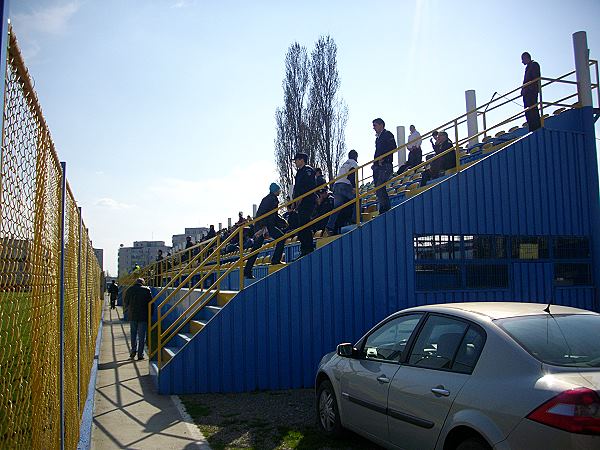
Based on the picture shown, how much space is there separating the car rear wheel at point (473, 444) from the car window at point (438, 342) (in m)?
0.60

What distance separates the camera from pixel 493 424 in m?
3.76

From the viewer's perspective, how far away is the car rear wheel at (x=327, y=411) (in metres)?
6.12

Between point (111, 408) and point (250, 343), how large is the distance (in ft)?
7.31

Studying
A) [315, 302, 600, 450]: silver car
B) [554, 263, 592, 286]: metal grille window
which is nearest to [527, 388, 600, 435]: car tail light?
[315, 302, 600, 450]: silver car

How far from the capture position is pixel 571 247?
11758 mm

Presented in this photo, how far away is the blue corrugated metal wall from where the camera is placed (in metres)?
8.95

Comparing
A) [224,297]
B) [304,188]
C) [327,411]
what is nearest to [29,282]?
[327,411]

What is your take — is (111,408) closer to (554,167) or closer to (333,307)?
(333,307)

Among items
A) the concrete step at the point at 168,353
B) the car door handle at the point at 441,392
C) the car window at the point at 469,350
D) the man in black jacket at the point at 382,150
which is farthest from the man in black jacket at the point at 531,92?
the car door handle at the point at 441,392

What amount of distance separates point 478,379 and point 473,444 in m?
0.44

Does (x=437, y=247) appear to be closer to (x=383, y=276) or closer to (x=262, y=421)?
(x=383, y=276)

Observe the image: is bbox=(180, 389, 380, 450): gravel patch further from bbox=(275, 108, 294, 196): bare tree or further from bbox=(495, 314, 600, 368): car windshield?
bbox=(275, 108, 294, 196): bare tree

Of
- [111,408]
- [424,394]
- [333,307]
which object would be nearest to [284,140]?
[333,307]

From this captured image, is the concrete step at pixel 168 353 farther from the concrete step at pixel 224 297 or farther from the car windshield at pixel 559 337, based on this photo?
the car windshield at pixel 559 337
